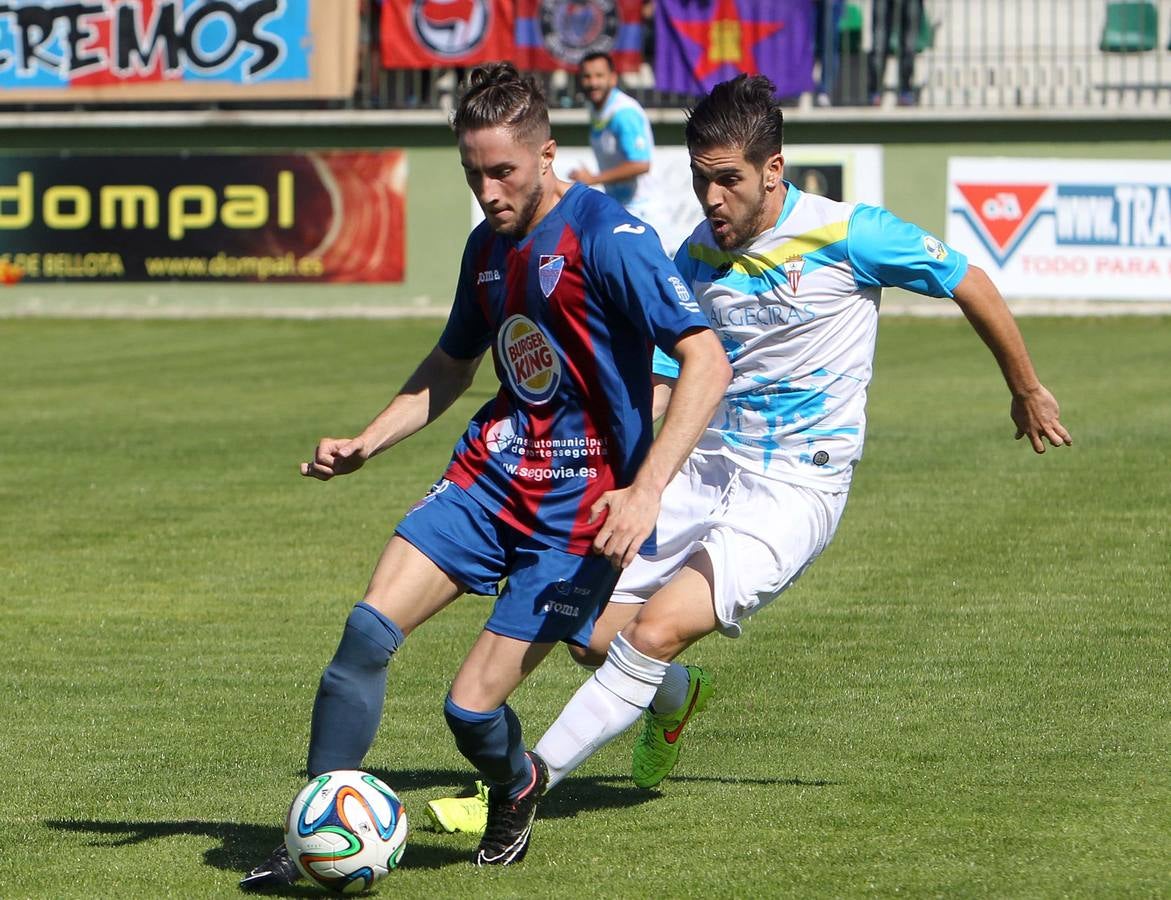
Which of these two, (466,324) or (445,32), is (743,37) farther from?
(466,324)

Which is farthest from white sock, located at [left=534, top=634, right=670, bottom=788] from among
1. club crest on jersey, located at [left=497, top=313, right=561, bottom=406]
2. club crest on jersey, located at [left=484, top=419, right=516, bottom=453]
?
club crest on jersey, located at [left=497, top=313, right=561, bottom=406]

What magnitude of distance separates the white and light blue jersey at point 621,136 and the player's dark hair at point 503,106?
9960mm

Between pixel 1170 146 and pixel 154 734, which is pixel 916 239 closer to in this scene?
pixel 154 734

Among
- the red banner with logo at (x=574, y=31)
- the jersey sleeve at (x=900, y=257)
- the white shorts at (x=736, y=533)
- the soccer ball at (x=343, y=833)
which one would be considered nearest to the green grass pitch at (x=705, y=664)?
the soccer ball at (x=343, y=833)

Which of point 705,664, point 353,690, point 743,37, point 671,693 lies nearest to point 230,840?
point 353,690

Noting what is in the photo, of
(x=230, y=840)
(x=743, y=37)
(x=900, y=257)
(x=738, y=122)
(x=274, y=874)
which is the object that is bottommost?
(x=230, y=840)

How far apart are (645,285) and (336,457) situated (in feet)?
3.17

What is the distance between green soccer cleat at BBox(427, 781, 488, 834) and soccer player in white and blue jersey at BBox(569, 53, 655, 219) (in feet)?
31.0

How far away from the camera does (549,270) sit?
4.75 m

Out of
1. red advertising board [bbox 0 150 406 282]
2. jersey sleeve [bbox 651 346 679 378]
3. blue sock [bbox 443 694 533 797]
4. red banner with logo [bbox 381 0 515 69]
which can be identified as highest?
red banner with logo [bbox 381 0 515 69]

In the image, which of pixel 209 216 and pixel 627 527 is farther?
pixel 209 216

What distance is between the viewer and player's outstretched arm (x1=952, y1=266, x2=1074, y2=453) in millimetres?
5430

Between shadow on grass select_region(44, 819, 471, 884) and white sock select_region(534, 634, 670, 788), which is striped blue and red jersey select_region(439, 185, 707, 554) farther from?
shadow on grass select_region(44, 819, 471, 884)

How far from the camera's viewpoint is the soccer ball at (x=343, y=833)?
460 cm
